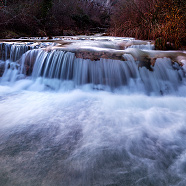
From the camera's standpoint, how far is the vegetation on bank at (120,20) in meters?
5.44

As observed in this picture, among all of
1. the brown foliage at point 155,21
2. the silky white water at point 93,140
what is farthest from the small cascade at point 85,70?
the brown foliage at point 155,21

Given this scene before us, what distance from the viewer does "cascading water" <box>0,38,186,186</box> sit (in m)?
1.51

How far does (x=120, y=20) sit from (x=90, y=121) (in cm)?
875

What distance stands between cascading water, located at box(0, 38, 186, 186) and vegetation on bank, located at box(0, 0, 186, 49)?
212 centimetres

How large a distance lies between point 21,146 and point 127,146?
1.28m

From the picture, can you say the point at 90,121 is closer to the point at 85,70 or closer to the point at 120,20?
the point at 85,70

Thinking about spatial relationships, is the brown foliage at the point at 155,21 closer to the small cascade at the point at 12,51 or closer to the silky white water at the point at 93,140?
the silky white water at the point at 93,140

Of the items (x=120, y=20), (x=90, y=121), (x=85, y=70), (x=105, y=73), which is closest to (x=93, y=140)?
(x=90, y=121)

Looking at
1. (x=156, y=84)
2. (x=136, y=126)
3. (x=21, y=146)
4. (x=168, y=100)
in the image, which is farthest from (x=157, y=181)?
(x=156, y=84)

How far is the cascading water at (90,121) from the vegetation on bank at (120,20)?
2120 millimetres

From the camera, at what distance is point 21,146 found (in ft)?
6.14

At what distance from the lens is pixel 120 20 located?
9.59m

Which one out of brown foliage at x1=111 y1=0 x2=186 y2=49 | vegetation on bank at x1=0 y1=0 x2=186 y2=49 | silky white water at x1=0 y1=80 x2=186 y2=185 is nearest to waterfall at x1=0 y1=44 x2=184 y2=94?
silky white water at x1=0 y1=80 x2=186 y2=185

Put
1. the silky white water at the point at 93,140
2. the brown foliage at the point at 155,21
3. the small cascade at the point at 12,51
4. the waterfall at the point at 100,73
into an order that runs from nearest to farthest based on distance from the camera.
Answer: the silky white water at the point at 93,140 → the waterfall at the point at 100,73 → the small cascade at the point at 12,51 → the brown foliage at the point at 155,21
